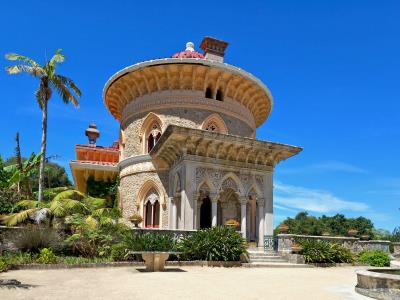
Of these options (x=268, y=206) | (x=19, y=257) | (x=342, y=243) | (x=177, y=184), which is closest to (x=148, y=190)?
(x=177, y=184)

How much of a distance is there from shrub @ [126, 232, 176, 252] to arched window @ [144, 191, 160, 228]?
6670 millimetres

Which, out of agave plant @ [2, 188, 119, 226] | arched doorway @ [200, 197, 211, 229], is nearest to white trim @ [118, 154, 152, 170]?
arched doorway @ [200, 197, 211, 229]

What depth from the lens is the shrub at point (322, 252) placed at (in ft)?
53.0

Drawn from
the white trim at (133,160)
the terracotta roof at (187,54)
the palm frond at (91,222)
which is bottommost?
the palm frond at (91,222)

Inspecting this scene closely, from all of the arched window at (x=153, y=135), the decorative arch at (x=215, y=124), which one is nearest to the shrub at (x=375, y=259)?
the decorative arch at (x=215, y=124)

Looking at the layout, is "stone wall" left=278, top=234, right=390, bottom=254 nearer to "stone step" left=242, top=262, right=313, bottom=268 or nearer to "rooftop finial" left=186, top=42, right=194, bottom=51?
"stone step" left=242, top=262, right=313, bottom=268

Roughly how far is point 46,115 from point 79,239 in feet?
25.8

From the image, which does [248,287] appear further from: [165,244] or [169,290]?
[165,244]

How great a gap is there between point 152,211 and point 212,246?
767cm

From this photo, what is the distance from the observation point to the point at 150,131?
872 inches

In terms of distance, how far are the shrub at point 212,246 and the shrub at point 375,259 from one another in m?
6.18

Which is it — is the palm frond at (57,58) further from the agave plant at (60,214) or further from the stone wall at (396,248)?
the stone wall at (396,248)

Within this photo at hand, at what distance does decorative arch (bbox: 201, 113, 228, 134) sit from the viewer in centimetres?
2170

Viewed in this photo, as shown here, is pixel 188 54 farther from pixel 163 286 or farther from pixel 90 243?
pixel 163 286
